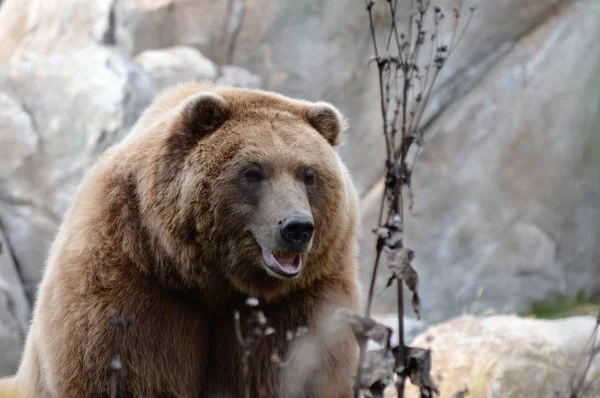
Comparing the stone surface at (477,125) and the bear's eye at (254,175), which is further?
the stone surface at (477,125)

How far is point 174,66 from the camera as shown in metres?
11.6

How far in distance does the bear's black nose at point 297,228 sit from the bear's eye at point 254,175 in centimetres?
32

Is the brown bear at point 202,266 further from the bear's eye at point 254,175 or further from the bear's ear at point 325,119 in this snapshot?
the bear's ear at point 325,119

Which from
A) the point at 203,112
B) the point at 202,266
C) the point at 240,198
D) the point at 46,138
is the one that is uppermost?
the point at 46,138

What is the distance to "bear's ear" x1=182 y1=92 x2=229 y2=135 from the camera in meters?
4.28

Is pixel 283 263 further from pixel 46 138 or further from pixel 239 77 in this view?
pixel 239 77

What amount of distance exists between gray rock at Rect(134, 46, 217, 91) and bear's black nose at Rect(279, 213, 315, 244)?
25.1ft

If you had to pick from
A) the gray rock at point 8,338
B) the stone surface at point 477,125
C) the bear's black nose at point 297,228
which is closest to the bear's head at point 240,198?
the bear's black nose at point 297,228

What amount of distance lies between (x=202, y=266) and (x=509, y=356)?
11.0 ft

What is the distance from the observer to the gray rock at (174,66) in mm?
11570

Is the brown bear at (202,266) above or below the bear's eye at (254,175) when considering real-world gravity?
below

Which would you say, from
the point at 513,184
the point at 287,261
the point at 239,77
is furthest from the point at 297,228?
the point at 239,77

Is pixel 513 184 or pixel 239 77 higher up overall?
pixel 239 77

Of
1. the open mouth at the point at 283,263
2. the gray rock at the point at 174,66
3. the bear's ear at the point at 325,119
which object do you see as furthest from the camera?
the gray rock at the point at 174,66
